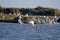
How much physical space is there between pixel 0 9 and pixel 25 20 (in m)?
18.9

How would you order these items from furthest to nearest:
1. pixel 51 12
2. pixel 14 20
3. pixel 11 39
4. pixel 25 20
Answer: pixel 51 12 < pixel 14 20 < pixel 25 20 < pixel 11 39

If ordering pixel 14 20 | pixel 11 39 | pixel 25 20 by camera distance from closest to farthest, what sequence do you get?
pixel 11 39 < pixel 25 20 < pixel 14 20

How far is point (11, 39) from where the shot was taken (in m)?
21.6

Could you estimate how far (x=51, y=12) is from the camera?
6397cm

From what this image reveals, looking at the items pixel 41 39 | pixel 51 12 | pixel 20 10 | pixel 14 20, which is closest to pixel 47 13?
pixel 51 12

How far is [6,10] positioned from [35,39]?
43.6 metres

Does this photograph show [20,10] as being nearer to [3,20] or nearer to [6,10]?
[6,10]

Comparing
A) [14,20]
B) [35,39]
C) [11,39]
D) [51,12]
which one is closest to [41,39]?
[35,39]

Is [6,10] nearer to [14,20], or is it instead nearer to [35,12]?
[35,12]

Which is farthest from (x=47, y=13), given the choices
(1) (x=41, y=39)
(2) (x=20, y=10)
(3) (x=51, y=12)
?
(1) (x=41, y=39)

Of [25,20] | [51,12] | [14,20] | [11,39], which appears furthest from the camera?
[51,12]

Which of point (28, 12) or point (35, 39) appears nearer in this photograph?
point (35, 39)

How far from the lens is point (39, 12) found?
2596 inches

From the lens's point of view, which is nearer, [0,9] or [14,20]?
[14,20]
